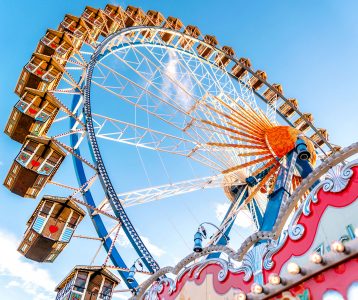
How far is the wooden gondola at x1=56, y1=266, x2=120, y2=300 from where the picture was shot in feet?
22.1

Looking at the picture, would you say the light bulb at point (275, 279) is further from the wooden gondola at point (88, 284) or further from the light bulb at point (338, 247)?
the wooden gondola at point (88, 284)

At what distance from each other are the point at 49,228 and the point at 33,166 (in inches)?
58.3

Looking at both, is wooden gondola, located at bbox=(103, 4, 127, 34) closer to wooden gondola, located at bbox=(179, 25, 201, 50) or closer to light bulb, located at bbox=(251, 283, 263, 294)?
wooden gondola, located at bbox=(179, 25, 201, 50)

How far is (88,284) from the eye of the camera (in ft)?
22.5

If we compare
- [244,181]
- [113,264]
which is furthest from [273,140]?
[113,264]

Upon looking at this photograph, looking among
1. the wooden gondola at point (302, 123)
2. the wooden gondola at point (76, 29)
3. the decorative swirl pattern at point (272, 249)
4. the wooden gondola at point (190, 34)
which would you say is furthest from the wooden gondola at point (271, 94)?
the decorative swirl pattern at point (272, 249)

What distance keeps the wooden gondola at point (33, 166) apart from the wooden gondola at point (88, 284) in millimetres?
2323

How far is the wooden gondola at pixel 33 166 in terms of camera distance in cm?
816

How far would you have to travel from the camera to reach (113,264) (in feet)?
25.8

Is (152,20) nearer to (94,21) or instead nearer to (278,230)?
(94,21)

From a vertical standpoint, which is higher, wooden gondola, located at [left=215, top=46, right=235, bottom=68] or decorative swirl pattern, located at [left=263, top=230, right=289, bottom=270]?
wooden gondola, located at [left=215, top=46, right=235, bottom=68]

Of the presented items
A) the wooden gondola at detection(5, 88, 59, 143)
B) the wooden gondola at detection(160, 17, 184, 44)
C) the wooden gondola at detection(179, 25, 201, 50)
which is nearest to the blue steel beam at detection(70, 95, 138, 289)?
the wooden gondola at detection(5, 88, 59, 143)

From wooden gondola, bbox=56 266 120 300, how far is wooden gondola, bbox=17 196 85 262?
845mm

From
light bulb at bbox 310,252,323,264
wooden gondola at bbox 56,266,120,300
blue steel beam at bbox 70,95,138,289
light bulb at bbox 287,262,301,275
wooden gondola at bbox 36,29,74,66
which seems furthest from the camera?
wooden gondola at bbox 36,29,74,66
